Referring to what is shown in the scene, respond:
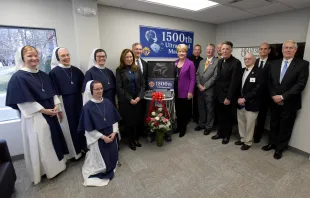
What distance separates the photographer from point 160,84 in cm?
293

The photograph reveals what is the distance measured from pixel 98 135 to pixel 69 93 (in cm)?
77

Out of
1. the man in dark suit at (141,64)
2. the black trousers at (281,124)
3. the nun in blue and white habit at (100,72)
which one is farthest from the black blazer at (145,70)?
the black trousers at (281,124)

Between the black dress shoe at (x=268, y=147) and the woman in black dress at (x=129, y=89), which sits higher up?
the woman in black dress at (x=129, y=89)

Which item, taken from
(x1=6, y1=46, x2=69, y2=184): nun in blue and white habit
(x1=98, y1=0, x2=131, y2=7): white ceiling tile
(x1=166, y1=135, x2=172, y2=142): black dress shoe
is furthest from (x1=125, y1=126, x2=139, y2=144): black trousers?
(x1=98, y1=0, x2=131, y2=7): white ceiling tile

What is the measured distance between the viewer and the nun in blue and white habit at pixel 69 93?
2.19 m

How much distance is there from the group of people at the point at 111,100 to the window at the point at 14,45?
53 cm

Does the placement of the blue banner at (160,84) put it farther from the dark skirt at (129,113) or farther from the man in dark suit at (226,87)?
the man in dark suit at (226,87)

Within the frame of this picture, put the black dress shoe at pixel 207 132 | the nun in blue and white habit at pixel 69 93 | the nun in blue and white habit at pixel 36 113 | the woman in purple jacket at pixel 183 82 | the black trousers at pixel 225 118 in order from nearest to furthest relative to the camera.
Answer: the nun in blue and white habit at pixel 36 113 < the nun in blue and white habit at pixel 69 93 < the black trousers at pixel 225 118 < the woman in purple jacket at pixel 183 82 < the black dress shoe at pixel 207 132

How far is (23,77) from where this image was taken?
1794 millimetres

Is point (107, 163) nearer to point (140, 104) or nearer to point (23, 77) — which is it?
point (140, 104)

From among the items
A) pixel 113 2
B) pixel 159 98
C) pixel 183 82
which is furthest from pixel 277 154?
pixel 113 2

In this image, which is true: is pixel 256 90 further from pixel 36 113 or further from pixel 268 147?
pixel 36 113

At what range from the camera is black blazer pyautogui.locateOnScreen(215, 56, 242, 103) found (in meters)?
2.55

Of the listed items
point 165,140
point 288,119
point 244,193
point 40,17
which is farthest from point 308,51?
point 40,17
